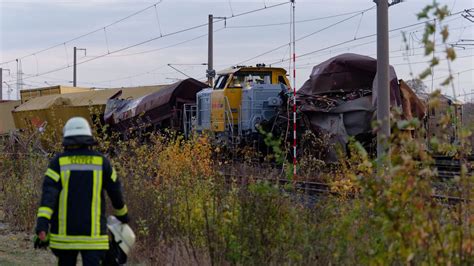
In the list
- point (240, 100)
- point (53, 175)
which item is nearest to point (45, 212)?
point (53, 175)

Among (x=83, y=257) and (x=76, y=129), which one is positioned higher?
(x=76, y=129)

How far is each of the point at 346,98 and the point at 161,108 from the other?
746cm

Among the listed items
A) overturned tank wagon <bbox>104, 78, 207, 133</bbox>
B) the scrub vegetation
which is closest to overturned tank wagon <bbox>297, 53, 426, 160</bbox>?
overturned tank wagon <bbox>104, 78, 207, 133</bbox>

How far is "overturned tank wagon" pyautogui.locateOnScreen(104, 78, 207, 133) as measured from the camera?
23797 millimetres

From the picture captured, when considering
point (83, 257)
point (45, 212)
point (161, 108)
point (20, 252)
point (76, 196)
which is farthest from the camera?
point (161, 108)

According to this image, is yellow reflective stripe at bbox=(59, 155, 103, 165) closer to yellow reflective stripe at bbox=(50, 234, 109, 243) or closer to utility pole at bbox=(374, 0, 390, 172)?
yellow reflective stripe at bbox=(50, 234, 109, 243)

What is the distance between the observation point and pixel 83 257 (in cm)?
579

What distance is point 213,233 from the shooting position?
6703mm

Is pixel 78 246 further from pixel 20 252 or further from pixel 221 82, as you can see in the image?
pixel 221 82

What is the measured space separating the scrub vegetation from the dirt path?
1.51 m

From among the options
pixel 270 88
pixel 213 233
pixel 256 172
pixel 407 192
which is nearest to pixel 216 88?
pixel 270 88

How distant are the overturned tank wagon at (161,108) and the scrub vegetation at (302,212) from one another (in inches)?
496

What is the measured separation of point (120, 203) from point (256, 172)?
3.61 metres

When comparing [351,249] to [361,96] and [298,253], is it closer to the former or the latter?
[298,253]
